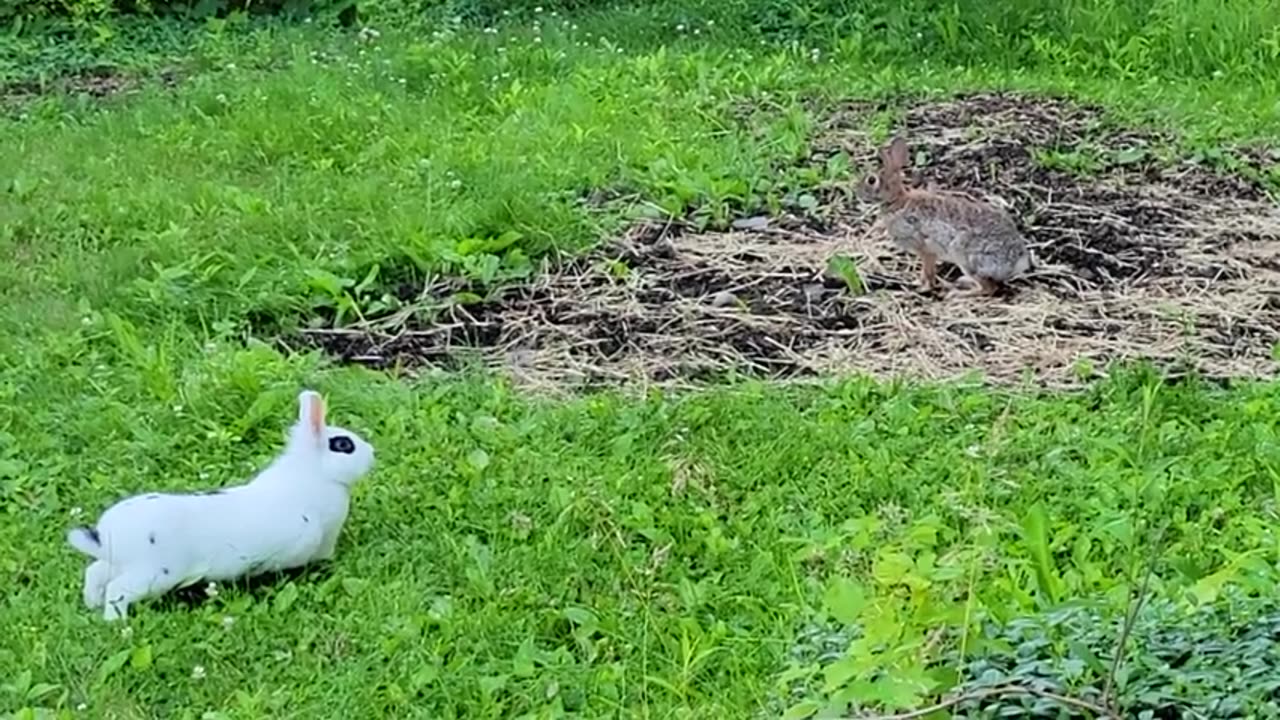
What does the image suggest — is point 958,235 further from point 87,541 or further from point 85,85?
point 85,85

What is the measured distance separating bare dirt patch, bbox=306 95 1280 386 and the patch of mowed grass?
277 mm

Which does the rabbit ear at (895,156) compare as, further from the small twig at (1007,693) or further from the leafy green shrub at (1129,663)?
the small twig at (1007,693)

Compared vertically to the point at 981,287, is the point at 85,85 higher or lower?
lower

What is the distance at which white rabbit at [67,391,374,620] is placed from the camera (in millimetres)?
3816

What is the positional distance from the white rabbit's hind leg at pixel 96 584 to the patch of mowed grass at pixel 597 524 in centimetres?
4

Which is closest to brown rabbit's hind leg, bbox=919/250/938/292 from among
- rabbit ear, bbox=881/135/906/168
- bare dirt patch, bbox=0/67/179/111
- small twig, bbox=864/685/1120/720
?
rabbit ear, bbox=881/135/906/168

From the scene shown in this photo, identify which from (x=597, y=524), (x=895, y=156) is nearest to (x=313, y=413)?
(x=597, y=524)

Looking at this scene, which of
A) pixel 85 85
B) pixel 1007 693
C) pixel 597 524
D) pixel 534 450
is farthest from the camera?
pixel 85 85

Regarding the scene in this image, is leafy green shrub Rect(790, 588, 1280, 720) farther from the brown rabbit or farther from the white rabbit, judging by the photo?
the brown rabbit

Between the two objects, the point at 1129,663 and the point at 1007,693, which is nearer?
the point at 1007,693

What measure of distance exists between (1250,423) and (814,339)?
1210 millimetres

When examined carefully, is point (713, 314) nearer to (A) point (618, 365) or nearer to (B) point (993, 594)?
(A) point (618, 365)

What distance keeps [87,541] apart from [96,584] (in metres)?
0.09

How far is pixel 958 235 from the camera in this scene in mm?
5477
